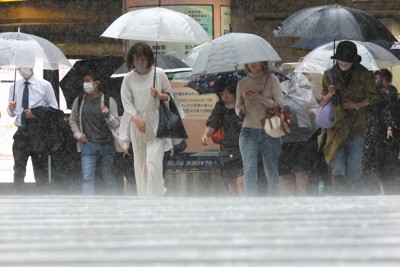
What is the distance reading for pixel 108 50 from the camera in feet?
64.2

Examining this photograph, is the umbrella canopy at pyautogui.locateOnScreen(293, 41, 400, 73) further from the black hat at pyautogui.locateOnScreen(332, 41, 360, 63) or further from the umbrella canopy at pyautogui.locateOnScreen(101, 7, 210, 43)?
the black hat at pyautogui.locateOnScreen(332, 41, 360, 63)

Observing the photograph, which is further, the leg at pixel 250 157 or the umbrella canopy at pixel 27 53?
the umbrella canopy at pixel 27 53

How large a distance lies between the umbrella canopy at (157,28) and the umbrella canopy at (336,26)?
3.13 feet

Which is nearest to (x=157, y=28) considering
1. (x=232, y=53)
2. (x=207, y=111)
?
(x=232, y=53)

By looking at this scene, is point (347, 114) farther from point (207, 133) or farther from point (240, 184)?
point (207, 133)

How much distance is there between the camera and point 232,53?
11383 mm

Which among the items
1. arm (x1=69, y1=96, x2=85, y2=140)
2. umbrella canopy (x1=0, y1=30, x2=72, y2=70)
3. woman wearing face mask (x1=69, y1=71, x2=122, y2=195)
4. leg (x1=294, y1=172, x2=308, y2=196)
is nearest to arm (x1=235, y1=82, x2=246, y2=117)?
leg (x1=294, y1=172, x2=308, y2=196)

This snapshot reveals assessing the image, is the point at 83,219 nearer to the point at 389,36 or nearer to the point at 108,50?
Answer: the point at 389,36

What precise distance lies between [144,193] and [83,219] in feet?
23.6

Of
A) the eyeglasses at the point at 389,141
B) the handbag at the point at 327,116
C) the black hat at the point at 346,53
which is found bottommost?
the eyeglasses at the point at 389,141

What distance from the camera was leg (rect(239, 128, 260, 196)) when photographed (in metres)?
10.7

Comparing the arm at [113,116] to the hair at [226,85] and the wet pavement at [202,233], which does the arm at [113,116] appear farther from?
the wet pavement at [202,233]

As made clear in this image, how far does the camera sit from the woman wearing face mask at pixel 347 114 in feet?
34.2

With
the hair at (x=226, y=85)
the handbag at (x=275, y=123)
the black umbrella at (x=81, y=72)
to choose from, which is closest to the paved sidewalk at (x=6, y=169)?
the black umbrella at (x=81, y=72)
